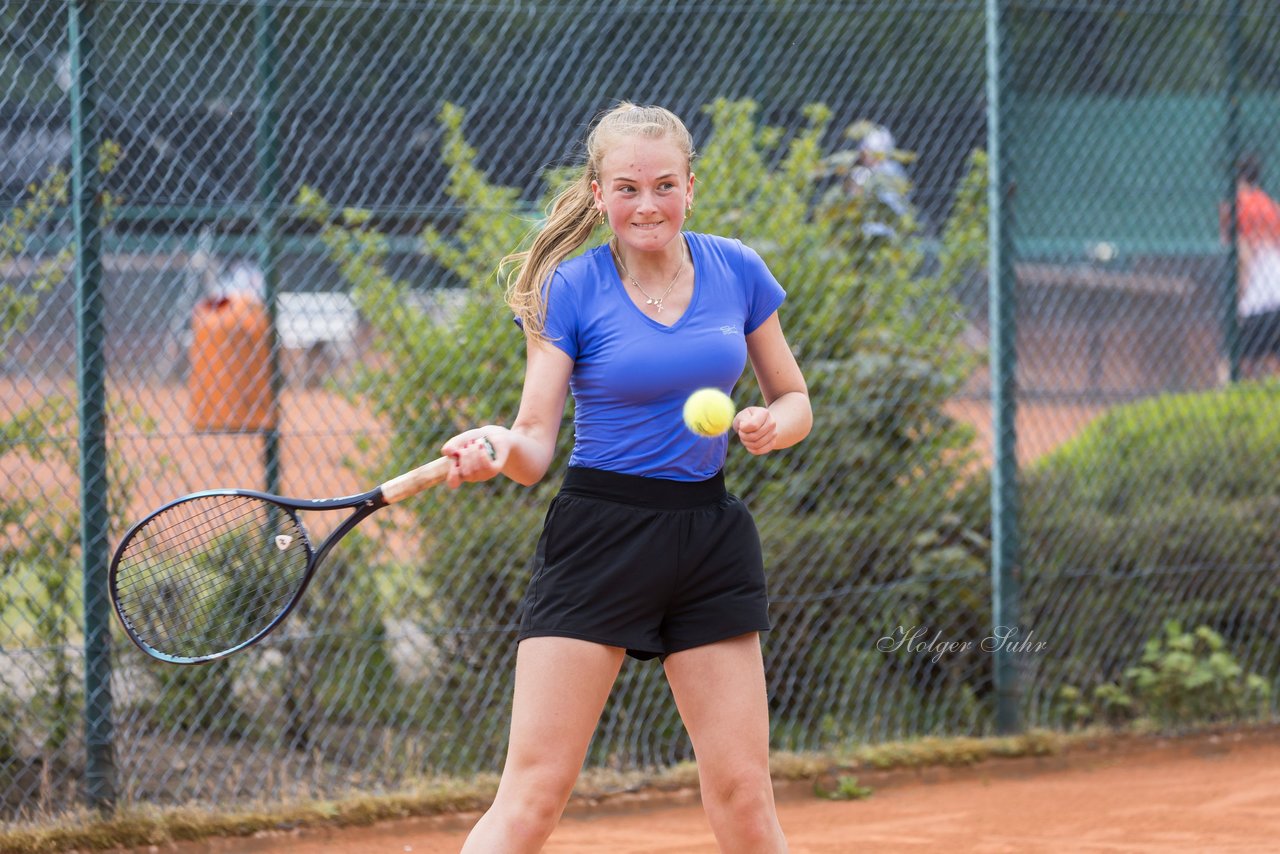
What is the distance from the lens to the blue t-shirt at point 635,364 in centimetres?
260

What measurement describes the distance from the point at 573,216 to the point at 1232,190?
443cm

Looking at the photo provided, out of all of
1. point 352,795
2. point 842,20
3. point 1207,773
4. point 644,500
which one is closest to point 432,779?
point 352,795

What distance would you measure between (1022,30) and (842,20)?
0.69 meters

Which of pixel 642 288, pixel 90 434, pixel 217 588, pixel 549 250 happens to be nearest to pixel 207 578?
pixel 217 588

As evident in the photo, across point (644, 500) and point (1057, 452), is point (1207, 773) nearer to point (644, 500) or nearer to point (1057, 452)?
point (1057, 452)

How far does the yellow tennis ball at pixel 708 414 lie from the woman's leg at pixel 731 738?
430 mm

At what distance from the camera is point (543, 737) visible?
2.53 m

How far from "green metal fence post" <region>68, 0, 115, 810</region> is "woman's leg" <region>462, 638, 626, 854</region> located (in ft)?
6.50

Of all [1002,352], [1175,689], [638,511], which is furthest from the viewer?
[1175,689]

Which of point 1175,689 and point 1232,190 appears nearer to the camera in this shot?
point 1175,689

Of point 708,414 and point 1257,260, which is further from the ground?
point 1257,260

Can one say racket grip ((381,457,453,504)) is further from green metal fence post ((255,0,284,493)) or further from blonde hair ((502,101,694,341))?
green metal fence post ((255,0,284,493))

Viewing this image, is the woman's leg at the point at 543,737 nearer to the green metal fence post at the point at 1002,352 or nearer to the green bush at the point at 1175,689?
the green metal fence post at the point at 1002,352

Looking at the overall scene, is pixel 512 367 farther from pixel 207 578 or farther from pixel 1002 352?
pixel 1002 352
